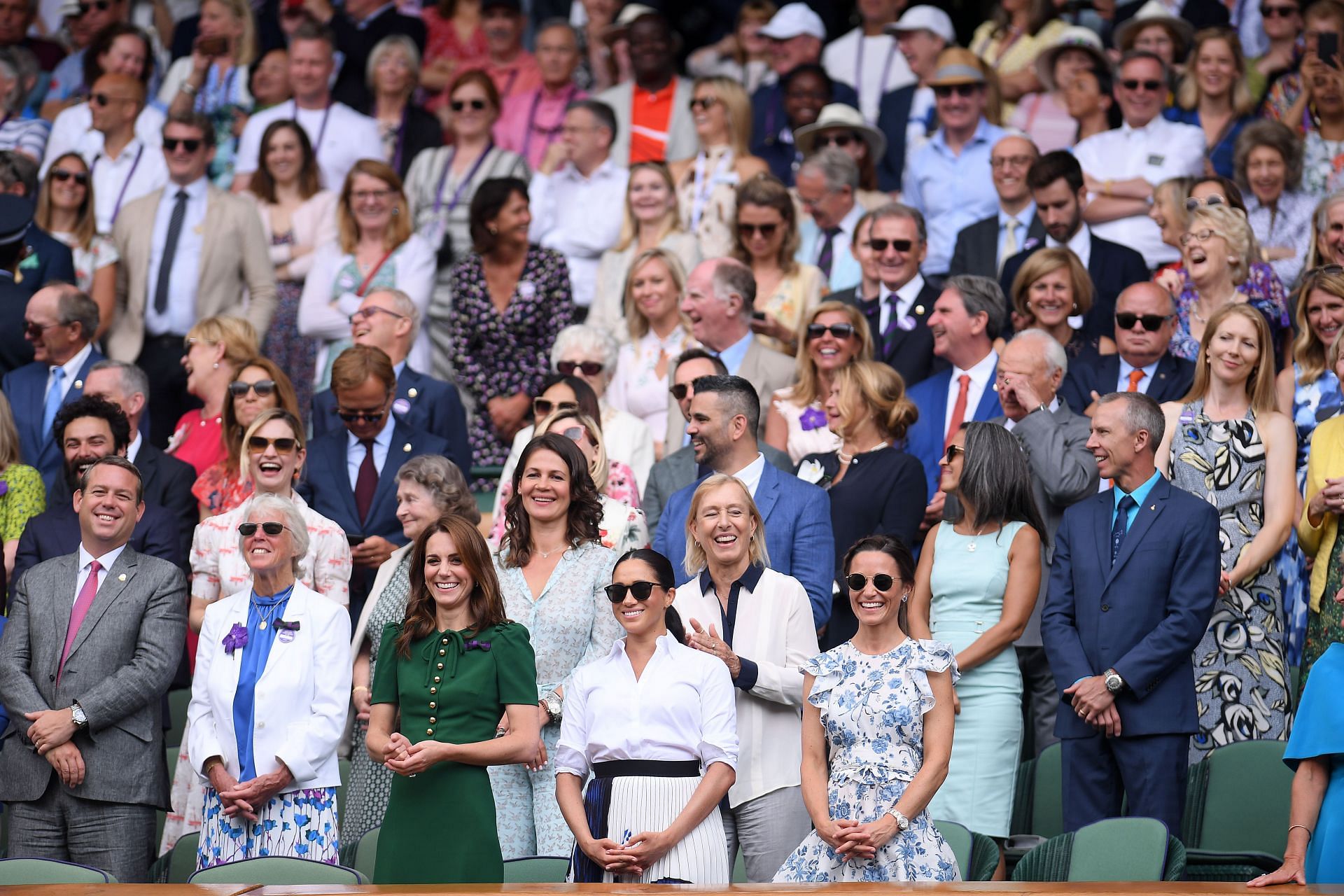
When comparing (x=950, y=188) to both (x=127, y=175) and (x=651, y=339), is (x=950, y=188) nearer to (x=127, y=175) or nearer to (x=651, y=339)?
(x=651, y=339)

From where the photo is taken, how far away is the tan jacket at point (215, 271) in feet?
32.5

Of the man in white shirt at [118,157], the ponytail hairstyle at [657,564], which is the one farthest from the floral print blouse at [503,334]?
the ponytail hairstyle at [657,564]

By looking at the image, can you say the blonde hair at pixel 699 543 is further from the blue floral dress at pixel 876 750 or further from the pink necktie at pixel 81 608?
the pink necktie at pixel 81 608

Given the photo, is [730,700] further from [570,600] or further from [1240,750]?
[1240,750]

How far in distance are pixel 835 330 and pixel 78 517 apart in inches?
127

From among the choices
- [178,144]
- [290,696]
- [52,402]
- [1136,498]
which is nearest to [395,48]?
[178,144]

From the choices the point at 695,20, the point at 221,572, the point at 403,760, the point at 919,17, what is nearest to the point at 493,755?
the point at 403,760

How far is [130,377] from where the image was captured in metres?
8.12

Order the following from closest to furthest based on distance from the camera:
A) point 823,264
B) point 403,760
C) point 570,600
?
1. point 403,760
2. point 570,600
3. point 823,264

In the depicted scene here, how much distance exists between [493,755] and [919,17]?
7.11 meters

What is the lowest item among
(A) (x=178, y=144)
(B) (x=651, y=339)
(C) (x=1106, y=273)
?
(B) (x=651, y=339)

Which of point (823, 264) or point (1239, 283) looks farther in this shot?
point (823, 264)

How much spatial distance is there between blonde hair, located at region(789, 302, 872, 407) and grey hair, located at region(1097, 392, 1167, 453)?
5.36ft

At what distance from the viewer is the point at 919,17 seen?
1131 centimetres
